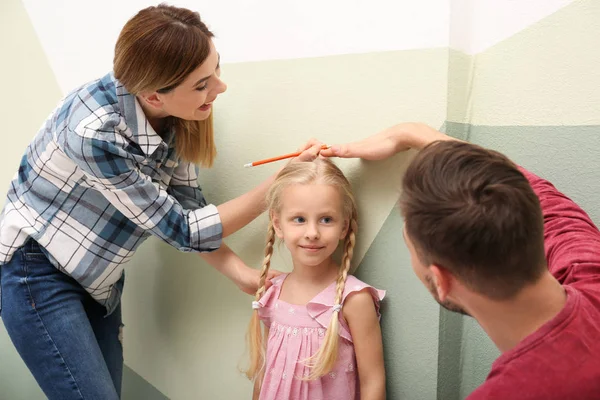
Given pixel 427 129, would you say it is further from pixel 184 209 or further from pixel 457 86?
pixel 184 209

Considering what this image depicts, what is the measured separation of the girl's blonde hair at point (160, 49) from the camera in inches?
51.7

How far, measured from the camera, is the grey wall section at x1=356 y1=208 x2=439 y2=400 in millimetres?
1402

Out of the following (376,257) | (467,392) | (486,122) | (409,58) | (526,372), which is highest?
(409,58)

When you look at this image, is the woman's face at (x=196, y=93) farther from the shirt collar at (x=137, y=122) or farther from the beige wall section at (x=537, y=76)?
the beige wall section at (x=537, y=76)

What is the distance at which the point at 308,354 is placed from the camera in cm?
141

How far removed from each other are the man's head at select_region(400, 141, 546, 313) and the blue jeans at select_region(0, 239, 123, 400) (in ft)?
3.05

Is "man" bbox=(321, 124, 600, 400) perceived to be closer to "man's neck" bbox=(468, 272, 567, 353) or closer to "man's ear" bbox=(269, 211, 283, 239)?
"man's neck" bbox=(468, 272, 567, 353)

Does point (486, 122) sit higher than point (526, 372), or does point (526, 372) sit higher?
point (486, 122)

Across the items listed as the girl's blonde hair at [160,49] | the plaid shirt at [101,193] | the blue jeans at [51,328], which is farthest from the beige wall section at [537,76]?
the blue jeans at [51,328]

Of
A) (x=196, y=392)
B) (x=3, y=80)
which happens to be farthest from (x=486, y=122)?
(x=3, y=80)

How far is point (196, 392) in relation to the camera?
6.08 feet

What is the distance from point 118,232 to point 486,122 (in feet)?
2.85

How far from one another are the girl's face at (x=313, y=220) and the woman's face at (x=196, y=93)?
0.26m

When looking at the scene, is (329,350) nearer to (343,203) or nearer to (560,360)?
(343,203)
